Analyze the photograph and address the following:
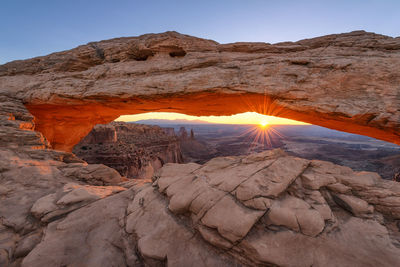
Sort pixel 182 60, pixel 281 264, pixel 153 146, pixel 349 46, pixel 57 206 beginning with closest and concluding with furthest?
pixel 281 264
pixel 57 206
pixel 349 46
pixel 182 60
pixel 153 146

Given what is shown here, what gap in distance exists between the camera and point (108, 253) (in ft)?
9.52

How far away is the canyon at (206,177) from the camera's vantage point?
2725mm

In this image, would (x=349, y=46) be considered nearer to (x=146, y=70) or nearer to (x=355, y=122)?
(x=355, y=122)

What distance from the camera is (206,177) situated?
4246 mm

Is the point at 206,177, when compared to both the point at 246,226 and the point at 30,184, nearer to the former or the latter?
the point at 246,226

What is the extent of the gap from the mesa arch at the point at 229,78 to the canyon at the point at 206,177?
5 centimetres

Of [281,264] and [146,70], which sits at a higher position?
[146,70]

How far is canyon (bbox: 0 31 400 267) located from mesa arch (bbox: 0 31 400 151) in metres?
0.05

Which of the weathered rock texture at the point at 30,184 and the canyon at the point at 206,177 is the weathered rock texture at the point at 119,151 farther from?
the weathered rock texture at the point at 30,184

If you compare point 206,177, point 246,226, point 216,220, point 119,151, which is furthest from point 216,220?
point 119,151

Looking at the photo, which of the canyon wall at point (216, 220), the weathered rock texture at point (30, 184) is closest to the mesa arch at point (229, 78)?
the weathered rock texture at point (30, 184)

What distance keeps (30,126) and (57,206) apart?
18.7 ft

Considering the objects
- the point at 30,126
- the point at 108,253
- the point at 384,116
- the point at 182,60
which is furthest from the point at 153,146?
the point at 384,116

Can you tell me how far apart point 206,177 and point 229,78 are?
13.0ft
